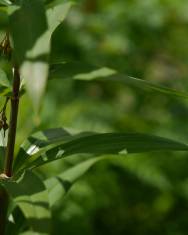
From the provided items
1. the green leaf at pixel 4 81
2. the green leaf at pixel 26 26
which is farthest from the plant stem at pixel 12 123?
the green leaf at pixel 26 26

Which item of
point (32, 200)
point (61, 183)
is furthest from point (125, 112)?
point (32, 200)

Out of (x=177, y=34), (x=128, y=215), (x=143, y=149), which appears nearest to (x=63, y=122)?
(x=128, y=215)

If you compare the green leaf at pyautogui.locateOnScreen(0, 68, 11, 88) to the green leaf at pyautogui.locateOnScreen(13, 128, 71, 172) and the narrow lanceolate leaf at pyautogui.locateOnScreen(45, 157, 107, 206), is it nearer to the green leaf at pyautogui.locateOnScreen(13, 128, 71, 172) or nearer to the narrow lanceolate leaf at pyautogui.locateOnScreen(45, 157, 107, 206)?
the green leaf at pyautogui.locateOnScreen(13, 128, 71, 172)

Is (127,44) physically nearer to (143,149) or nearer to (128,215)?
(128,215)

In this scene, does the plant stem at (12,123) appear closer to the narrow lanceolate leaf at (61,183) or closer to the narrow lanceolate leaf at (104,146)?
the narrow lanceolate leaf at (104,146)

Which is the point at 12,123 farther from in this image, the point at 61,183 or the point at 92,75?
the point at 61,183

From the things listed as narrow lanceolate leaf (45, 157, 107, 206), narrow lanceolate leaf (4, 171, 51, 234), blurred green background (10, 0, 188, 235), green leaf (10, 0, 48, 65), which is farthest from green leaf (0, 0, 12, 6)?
blurred green background (10, 0, 188, 235)
